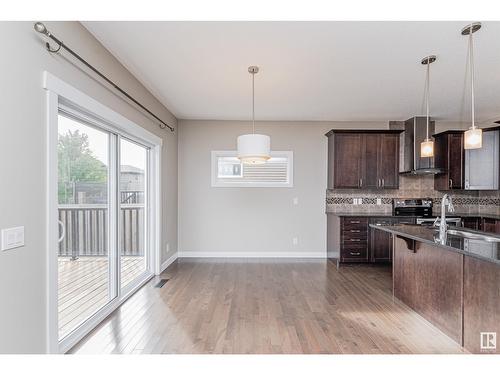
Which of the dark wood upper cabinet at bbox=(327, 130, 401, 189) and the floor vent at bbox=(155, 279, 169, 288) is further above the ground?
the dark wood upper cabinet at bbox=(327, 130, 401, 189)

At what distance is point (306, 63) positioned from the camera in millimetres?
2867

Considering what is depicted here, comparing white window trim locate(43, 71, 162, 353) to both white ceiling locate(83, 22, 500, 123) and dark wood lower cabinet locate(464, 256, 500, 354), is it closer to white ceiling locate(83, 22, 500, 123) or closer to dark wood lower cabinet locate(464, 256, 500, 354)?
white ceiling locate(83, 22, 500, 123)

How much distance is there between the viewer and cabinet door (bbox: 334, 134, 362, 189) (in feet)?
15.9

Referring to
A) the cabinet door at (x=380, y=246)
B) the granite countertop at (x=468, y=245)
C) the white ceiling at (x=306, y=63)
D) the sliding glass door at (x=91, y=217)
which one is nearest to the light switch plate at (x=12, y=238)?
the sliding glass door at (x=91, y=217)

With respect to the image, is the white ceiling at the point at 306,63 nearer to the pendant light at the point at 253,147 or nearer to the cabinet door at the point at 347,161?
the cabinet door at the point at 347,161

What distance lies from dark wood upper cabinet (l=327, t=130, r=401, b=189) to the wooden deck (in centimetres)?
385

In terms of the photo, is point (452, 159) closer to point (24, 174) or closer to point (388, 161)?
point (388, 161)

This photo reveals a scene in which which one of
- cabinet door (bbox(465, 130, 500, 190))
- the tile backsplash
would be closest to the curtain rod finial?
the tile backsplash

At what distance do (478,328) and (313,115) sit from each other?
3.77 meters

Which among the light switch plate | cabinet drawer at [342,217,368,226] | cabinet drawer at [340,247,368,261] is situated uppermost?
the light switch plate

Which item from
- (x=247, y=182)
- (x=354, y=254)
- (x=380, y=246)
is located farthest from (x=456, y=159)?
(x=247, y=182)

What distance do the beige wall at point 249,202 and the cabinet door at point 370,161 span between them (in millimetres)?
631

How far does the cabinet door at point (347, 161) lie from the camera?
4844mm
